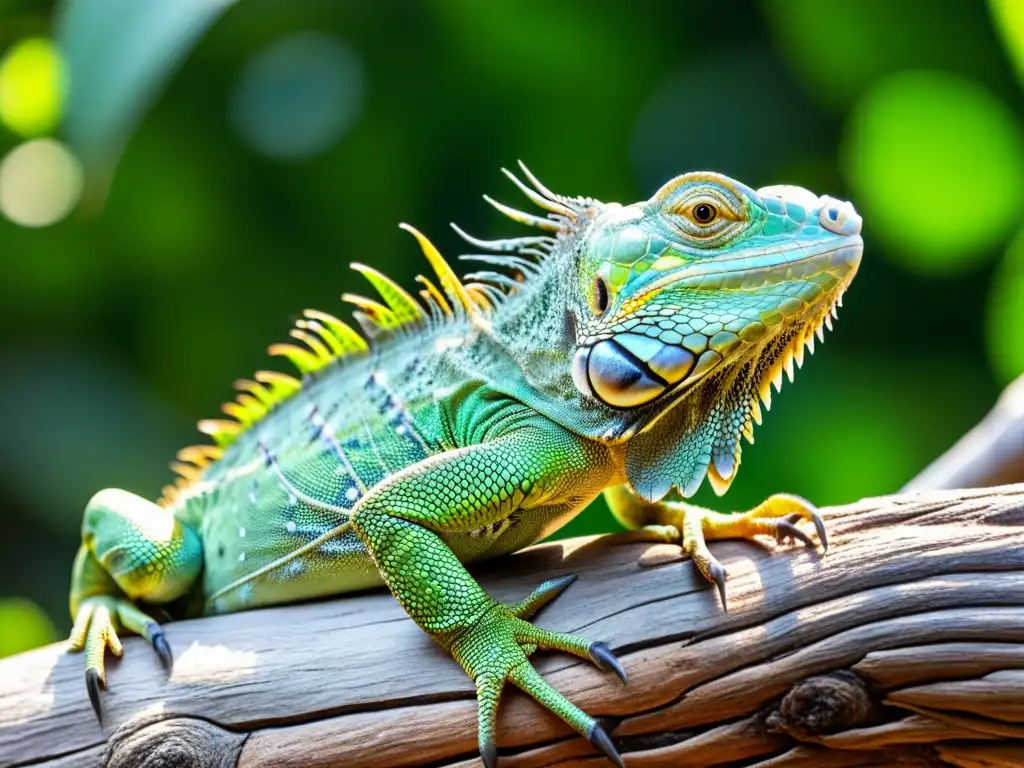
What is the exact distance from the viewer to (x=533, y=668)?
2559 millimetres

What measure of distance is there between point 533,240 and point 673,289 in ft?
2.07

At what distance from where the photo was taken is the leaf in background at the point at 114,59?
3.55 m

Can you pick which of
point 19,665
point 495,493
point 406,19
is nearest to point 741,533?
point 495,493

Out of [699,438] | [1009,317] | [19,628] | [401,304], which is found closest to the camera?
[699,438]

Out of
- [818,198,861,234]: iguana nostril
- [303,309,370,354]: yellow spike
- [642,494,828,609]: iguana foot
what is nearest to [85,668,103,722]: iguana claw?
[303,309,370,354]: yellow spike

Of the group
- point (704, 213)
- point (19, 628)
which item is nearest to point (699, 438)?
point (704, 213)

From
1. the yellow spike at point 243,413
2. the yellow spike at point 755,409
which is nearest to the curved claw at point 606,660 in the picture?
the yellow spike at point 755,409

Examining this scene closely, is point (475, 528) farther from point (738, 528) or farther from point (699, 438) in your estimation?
point (738, 528)

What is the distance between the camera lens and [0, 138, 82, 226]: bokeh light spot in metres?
7.18

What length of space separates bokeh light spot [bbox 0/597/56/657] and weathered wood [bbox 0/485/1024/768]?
391 cm

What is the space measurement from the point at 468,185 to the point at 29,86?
3.15 metres

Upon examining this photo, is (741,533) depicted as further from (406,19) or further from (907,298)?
(406,19)

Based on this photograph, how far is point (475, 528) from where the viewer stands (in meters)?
2.76

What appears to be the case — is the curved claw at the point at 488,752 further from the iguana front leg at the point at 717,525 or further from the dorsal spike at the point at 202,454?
the dorsal spike at the point at 202,454
